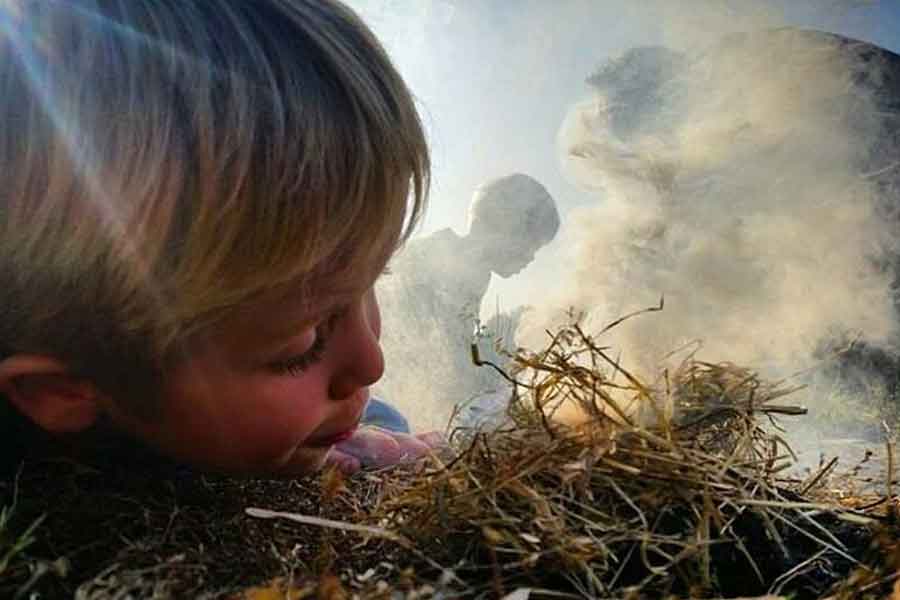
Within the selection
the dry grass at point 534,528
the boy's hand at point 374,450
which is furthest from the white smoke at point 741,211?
the dry grass at point 534,528

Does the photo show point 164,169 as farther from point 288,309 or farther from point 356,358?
point 356,358

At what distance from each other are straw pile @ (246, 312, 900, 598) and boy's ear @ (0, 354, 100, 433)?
36 centimetres

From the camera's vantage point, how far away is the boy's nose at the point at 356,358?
985mm

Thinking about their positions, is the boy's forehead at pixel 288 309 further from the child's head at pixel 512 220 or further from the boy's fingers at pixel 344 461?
the child's head at pixel 512 220

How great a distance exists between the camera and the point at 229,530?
86 centimetres

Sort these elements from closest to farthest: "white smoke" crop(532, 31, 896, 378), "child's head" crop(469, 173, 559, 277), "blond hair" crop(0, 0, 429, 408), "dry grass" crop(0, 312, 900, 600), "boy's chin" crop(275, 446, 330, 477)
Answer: "dry grass" crop(0, 312, 900, 600), "blond hair" crop(0, 0, 429, 408), "boy's chin" crop(275, 446, 330, 477), "white smoke" crop(532, 31, 896, 378), "child's head" crop(469, 173, 559, 277)

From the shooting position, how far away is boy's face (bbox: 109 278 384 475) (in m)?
0.91

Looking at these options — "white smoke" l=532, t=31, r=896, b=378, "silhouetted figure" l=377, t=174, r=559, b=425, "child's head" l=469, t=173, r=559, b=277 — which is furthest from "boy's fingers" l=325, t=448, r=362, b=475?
"child's head" l=469, t=173, r=559, b=277

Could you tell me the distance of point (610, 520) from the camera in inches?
28.9

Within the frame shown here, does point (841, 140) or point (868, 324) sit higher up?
point (841, 140)

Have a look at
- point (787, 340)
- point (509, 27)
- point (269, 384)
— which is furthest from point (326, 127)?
point (509, 27)

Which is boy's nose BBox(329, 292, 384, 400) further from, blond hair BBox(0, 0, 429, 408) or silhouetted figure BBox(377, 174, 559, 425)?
silhouetted figure BBox(377, 174, 559, 425)

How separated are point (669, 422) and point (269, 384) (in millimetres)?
448

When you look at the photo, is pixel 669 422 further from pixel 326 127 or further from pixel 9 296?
pixel 9 296
